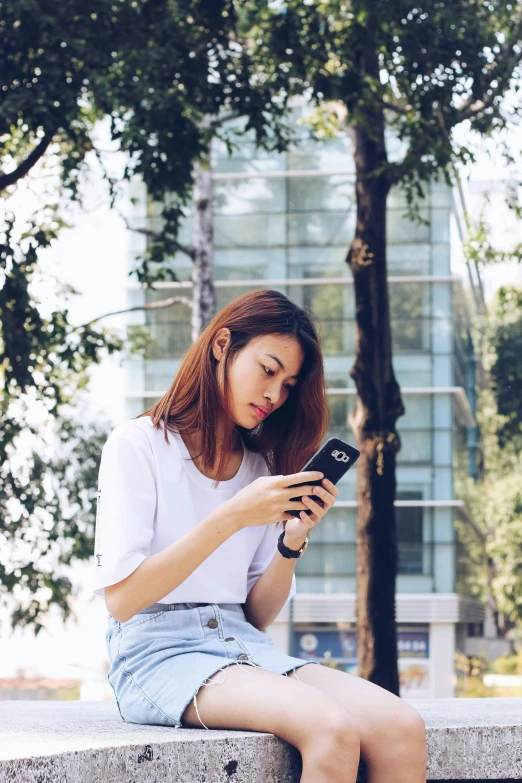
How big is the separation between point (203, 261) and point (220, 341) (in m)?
11.0

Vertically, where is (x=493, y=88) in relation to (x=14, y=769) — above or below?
above

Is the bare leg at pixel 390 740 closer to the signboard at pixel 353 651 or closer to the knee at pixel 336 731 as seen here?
the knee at pixel 336 731

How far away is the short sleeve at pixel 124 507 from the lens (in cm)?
249

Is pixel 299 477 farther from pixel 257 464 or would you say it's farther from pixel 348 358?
pixel 348 358

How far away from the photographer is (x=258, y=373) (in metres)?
2.77

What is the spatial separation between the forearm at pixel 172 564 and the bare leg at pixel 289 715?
236 mm

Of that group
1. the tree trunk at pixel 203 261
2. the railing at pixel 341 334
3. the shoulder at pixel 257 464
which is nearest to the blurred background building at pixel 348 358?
the railing at pixel 341 334

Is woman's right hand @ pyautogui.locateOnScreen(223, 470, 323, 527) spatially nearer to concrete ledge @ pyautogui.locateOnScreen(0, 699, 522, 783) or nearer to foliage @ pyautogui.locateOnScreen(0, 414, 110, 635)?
concrete ledge @ pyautogui.locateOnScreen(0, 699, 522, 783)

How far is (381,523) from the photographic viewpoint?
941cm

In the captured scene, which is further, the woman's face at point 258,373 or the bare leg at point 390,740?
the woman's face at point 258,373

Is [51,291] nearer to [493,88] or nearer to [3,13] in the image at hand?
[3,13]

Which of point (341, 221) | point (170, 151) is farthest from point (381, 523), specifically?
point (341, 221)

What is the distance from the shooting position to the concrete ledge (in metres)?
2.12

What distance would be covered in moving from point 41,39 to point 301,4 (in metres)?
2.15
